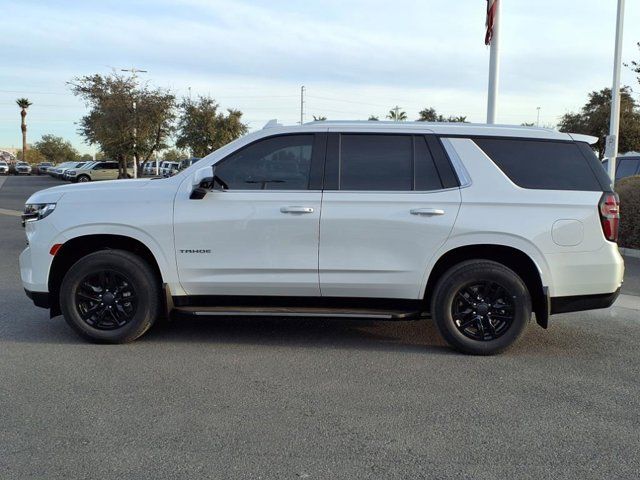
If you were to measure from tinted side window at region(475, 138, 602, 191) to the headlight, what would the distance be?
3839mm

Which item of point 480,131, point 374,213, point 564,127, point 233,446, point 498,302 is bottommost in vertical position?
point 233,446

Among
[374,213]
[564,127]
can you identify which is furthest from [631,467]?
[564,127]

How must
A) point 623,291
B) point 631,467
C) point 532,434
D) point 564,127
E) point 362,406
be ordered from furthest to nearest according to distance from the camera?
1. point 564,127
2. point 623,291
3. point 362,406
4. point 532,434
5. point 631,467

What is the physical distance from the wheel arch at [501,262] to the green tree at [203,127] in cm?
3979

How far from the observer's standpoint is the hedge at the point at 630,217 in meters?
11.2

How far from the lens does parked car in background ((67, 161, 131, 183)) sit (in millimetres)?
43938

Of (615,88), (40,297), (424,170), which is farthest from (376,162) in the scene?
(615,88)

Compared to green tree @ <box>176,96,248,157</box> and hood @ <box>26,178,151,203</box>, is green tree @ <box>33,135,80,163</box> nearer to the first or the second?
green tree @ <box>176,96,248,157</box>

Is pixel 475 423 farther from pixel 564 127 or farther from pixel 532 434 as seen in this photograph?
pixel 564 127

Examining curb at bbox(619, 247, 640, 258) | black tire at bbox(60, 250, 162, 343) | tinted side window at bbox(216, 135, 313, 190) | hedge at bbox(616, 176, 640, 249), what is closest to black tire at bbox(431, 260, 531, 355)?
tinted side window at bbox(216, 135, 313, 190)

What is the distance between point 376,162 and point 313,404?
7.20ft

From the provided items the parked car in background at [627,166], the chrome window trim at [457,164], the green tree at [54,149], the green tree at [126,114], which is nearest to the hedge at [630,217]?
the parked car in background at [627,166]

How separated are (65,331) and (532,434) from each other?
4386 mm

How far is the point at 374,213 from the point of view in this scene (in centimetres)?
500
